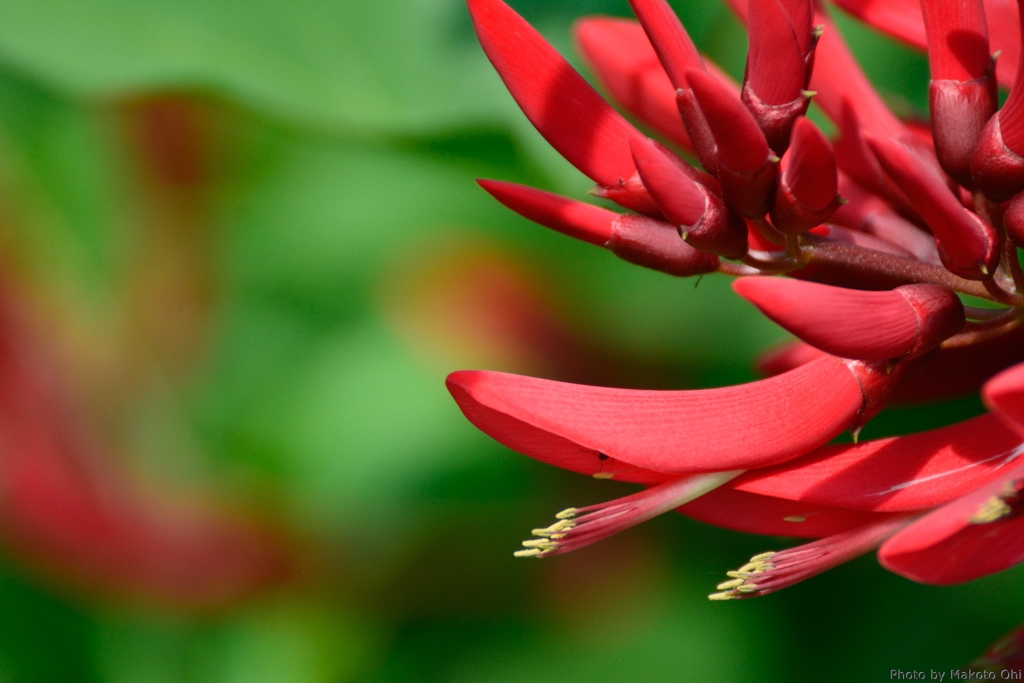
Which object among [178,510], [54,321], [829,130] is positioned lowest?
[178,510]

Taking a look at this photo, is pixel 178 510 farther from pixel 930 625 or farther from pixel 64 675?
pixel 930 625

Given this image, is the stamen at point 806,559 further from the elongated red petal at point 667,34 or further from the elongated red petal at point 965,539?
the elongated red petal at point 667,34

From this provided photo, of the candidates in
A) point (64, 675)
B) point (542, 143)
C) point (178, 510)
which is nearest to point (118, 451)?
point (178, 510)

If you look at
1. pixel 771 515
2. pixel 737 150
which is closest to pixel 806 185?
pixel 737 150

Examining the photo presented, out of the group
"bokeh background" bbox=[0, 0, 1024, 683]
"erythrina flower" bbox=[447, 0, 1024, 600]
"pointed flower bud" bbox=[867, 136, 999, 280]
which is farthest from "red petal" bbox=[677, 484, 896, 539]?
"bokeh background" bbox=[0, 0, 1024, 683]

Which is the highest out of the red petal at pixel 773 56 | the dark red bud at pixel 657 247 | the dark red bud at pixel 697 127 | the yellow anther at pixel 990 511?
the red petal at pixel 773 56

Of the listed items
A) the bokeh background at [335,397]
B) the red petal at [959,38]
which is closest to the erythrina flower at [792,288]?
the red petal at [959,38]
